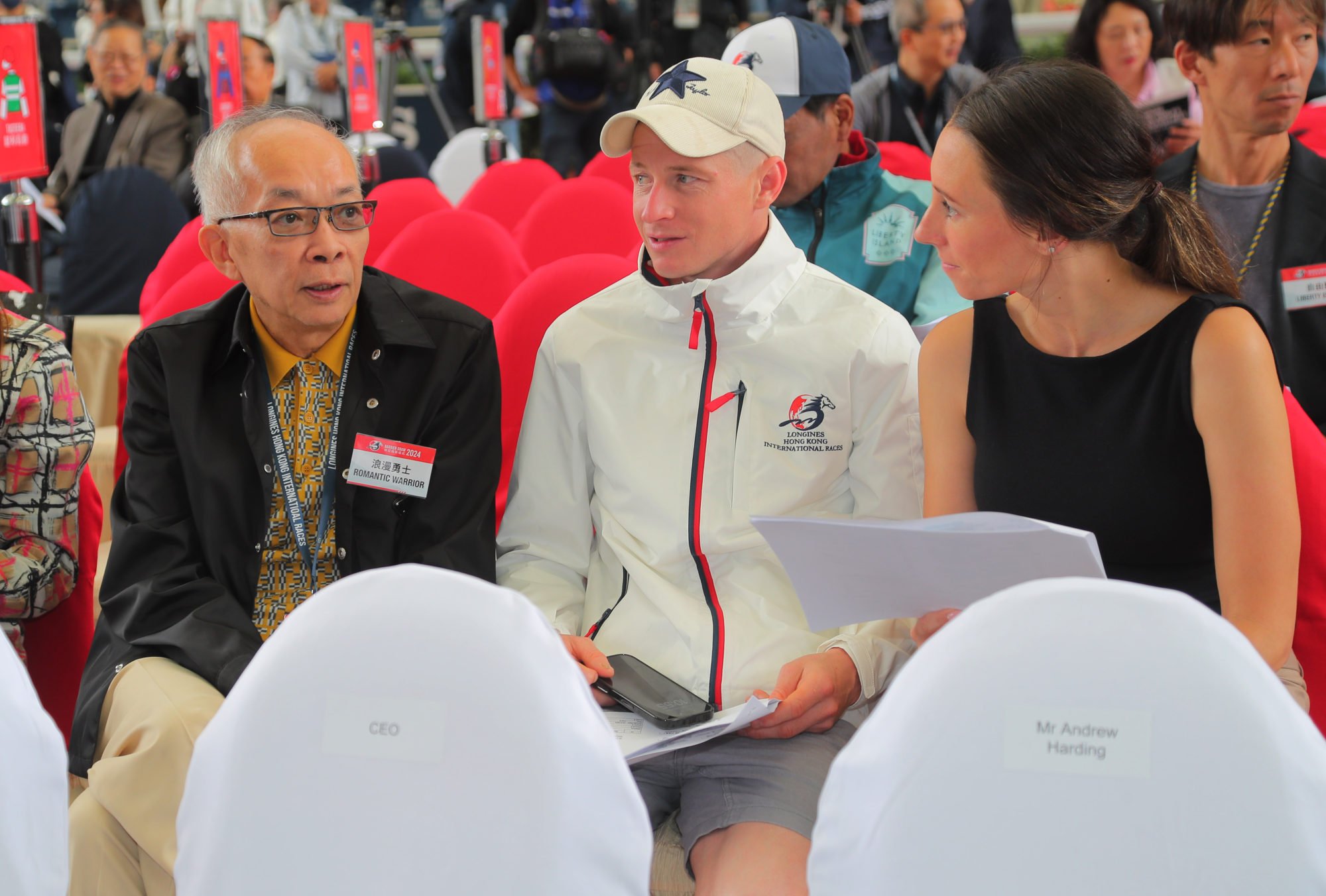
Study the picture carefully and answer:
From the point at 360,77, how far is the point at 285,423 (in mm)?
4167

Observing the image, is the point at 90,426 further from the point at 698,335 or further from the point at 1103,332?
the point at 1103,332

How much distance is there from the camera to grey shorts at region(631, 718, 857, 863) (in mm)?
1569

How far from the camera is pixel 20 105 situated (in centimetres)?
318

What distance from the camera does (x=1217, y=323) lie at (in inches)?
62.5

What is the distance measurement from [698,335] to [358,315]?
57cm

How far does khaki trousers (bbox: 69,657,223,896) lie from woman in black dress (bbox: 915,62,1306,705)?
3.28ft

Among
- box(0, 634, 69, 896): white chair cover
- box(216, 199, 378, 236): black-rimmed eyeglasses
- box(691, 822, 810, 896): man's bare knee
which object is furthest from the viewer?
box(216, 199, 378, 236): black-rimmed eyeglasses

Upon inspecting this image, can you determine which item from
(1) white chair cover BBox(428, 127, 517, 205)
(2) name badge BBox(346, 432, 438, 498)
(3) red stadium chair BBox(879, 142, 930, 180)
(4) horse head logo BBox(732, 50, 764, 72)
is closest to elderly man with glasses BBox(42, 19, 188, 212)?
(1) white chair cover BBox(428, 127, 517, 205)

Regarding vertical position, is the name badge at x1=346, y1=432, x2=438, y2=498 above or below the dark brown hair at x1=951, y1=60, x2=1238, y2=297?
below

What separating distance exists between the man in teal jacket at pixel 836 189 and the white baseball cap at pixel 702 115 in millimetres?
972

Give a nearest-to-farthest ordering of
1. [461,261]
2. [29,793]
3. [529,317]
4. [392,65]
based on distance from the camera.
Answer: [29,793] → [529,317] → [461,261] → [392,65]

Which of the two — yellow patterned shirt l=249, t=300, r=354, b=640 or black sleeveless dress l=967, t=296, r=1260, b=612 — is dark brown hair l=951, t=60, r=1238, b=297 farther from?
yellow patterned shirt l=249, t=300, r=354, b=640

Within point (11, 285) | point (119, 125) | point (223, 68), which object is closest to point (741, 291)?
point (11, 285)

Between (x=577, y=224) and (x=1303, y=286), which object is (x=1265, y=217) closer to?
(x=1303, y=286)
